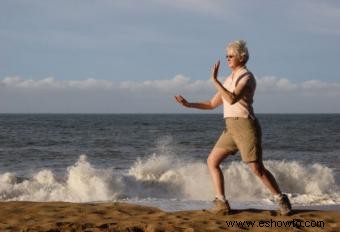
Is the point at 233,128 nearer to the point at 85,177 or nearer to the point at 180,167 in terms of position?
the point at 85,177

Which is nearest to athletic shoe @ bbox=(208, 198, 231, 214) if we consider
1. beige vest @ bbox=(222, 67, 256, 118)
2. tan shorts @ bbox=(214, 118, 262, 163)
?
tan shorts @ bbox=(214, 118, 262, 163)

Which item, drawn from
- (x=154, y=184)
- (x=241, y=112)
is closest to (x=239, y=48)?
(x=241, y=112)

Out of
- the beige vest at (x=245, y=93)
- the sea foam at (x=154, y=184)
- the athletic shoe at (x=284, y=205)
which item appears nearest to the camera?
the beige vest at (x=245, y=93)

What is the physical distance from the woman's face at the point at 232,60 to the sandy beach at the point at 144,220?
1590mm

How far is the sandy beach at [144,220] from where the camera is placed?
16.3ft

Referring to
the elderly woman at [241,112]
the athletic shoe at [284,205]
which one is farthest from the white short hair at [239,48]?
the athletic shoe at [284,205]

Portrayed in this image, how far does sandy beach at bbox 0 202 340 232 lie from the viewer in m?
4.96

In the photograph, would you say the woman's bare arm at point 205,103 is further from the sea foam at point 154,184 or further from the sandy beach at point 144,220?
the sea foam at point 154,184

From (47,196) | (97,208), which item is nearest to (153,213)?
(97,208)

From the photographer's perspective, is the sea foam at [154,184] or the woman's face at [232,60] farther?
the sea foam at [154,184]

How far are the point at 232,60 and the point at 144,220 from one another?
1884 mm

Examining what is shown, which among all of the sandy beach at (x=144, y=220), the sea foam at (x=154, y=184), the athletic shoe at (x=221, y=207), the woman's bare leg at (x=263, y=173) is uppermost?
the woman's bare leg at (x=263, y=173)

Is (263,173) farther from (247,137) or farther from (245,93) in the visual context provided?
(245,93)

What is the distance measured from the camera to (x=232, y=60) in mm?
5164
